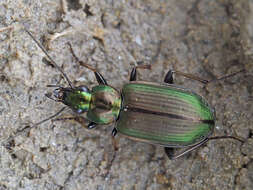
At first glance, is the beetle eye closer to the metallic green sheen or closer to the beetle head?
the beetle head

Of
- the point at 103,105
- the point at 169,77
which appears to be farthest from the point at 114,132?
the point at 169,77

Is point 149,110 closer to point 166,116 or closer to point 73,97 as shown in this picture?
point 166,116

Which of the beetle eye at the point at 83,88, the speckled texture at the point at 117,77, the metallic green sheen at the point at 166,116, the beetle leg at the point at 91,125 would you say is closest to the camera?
the metallic green sheen at the point at 166,116

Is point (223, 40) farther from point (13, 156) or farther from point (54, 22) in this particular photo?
point (13, 156)

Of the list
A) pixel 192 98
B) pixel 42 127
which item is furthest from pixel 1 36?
pixel 192 98

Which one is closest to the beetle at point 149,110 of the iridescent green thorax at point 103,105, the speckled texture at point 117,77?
the iridescent green thorax at point 103,105

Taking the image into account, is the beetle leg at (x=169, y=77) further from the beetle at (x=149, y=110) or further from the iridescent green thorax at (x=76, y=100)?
the iridescent green thorax at (x=76, y=100)
